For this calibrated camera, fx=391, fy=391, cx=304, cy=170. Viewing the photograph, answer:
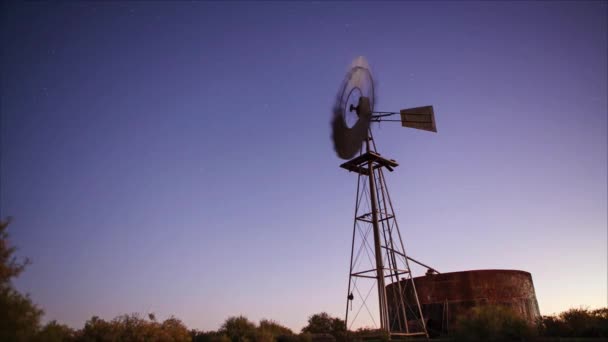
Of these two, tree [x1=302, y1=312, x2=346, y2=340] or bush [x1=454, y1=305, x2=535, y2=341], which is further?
tree [x1=302, y1=312, x2=346, y2=340]

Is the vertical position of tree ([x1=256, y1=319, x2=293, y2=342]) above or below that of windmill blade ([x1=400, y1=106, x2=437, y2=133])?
below

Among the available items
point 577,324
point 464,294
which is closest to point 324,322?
point 464,294

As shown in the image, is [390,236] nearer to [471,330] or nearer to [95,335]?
[471,330]

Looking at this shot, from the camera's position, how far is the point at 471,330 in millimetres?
15125

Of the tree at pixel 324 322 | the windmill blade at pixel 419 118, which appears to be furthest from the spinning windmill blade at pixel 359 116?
the tree at pixel 324 322

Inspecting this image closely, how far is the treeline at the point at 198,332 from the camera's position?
42.3ft

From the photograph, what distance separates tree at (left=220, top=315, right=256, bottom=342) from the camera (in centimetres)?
1815

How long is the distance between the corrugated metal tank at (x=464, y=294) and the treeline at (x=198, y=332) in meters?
5.70

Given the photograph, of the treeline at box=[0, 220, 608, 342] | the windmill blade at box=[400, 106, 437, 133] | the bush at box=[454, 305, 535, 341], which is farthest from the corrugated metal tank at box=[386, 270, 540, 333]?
the windmill blade at box=[400, 106, 437, 133]

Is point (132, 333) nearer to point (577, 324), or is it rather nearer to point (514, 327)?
point (514, 327)

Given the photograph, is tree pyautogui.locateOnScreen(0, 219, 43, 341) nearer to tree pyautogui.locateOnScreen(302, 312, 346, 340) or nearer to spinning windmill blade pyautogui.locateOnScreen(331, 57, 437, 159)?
spinning windmill blade pyautogui.locateOnScreen(331, 57, 437, 159)

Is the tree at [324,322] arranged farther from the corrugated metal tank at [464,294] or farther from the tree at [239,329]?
the tree at [239,329]

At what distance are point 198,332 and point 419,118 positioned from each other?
704 inches

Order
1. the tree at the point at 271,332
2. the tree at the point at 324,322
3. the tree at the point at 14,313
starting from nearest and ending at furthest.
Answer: the tree at the point at 14,313 → the tree at the point at 271,332 → the tree at the point at 324,322
